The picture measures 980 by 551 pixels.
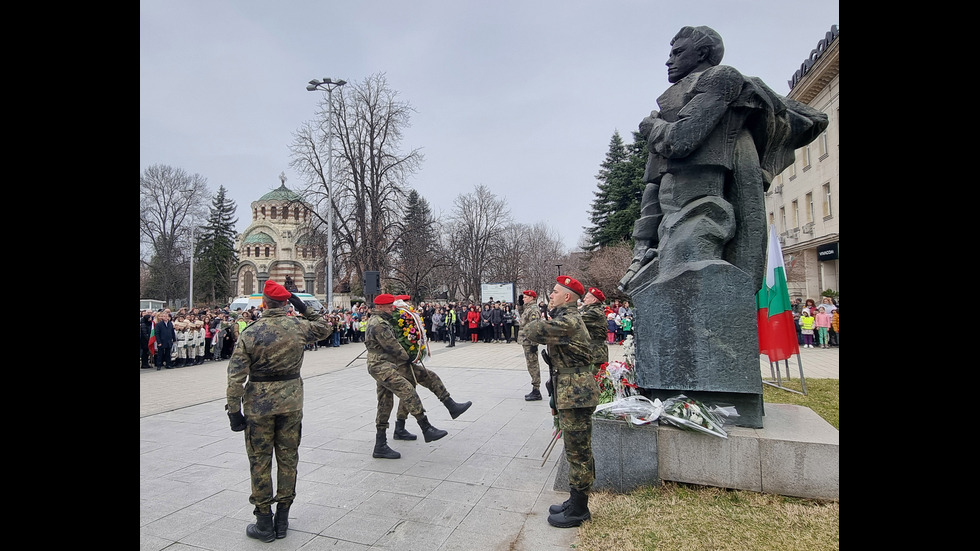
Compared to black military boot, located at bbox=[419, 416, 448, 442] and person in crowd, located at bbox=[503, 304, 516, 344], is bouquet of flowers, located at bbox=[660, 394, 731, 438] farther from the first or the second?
person in crowd, located at bbox=[503, 304, 516, 344]

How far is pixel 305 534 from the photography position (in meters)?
4.07

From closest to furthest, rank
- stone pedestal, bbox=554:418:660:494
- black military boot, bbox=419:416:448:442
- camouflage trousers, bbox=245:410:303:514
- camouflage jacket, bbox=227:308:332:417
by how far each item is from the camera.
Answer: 1. camouflage trousers, bbox=245:410:303:514
2. camouflage jacket, bbox=227:308:332:417
3. stone pedestal, bbox=554:418:660:494
4. black military boot, bbox=419:416:448:442

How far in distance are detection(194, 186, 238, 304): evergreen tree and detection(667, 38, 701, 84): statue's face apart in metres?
58.1

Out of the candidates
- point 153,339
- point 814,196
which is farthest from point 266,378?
point 814,196

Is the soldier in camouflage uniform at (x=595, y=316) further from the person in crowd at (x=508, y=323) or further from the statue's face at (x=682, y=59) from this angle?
the person in crowd at (x=508, y=323)

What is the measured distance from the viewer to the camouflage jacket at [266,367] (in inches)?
165

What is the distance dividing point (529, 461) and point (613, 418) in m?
1.60

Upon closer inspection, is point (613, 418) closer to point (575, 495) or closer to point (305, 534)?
point (575, 495)

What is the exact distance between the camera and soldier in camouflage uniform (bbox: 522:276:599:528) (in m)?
4.02

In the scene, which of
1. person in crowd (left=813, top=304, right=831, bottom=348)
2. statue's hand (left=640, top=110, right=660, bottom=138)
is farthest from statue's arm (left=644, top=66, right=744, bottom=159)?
person in crowd (left=813, top=304, right=831, bottom=348)

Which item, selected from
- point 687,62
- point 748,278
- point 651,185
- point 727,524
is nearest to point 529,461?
point 727,524

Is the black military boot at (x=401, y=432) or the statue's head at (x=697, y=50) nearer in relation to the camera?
the statue's head at (x=697, y=50)

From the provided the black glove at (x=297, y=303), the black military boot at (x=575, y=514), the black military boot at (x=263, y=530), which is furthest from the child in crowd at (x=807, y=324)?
the black military boot at (x=263, y=530)

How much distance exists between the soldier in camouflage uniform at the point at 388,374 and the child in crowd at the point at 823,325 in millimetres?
17740
